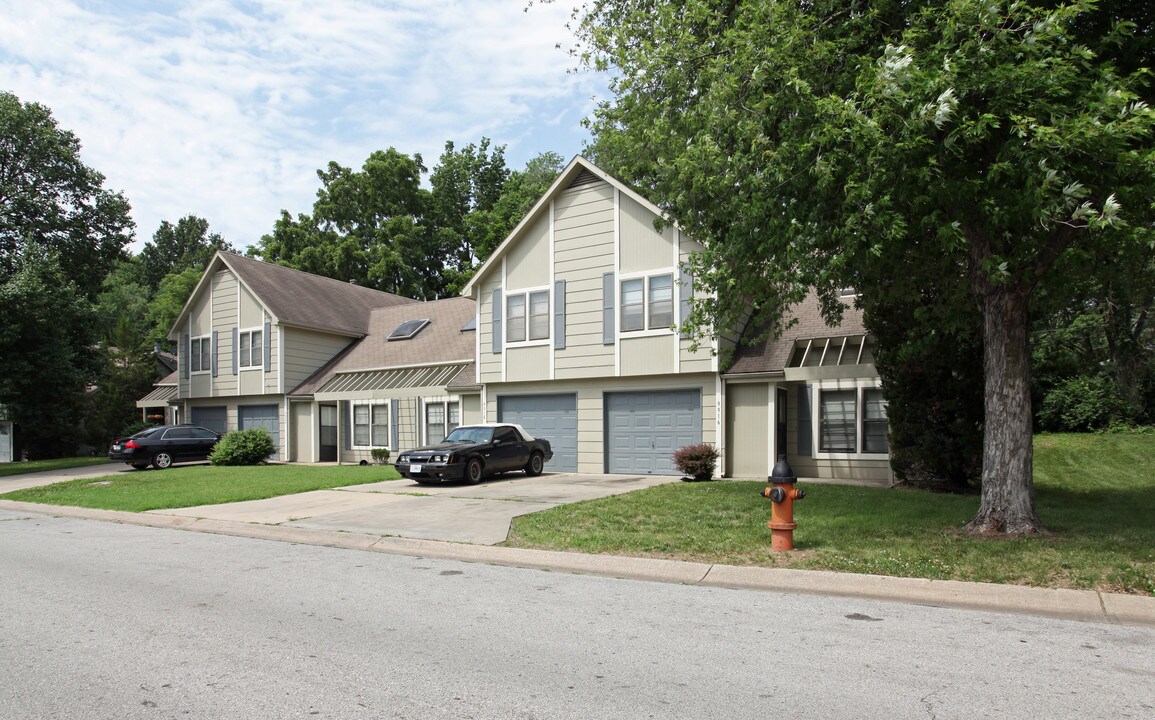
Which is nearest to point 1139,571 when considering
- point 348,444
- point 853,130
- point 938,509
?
point 938,509

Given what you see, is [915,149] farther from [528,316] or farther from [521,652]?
[528,316]

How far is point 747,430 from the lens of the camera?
17.9 metres

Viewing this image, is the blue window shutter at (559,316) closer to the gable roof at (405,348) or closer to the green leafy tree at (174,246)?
the gable roof at (405,348)

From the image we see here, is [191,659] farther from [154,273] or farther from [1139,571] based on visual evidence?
[154,273]

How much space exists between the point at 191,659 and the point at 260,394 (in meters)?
→ 24.3

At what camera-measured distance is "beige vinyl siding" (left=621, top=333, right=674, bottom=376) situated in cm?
1839

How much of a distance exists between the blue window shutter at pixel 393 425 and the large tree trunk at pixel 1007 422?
18948mm

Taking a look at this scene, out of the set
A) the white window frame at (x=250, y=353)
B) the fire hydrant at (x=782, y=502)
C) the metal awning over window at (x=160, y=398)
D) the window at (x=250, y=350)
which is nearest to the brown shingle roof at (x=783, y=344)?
the fire hydrant at (x=782, y=502)

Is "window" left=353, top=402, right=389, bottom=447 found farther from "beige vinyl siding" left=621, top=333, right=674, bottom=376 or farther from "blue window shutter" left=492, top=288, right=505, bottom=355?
"beige vinyl siding" left=621, top=333, right=674, bottom=376

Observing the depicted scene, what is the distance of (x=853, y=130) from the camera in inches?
325

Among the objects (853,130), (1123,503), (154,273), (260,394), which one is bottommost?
(1123,503)

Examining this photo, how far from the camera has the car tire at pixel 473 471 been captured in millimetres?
16953

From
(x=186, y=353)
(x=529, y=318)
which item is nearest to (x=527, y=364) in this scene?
(x=529, y=318)

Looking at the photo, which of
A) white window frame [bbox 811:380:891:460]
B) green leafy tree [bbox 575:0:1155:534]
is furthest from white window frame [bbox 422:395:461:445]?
green leafy tree [bbox 575:0:1155:534]
